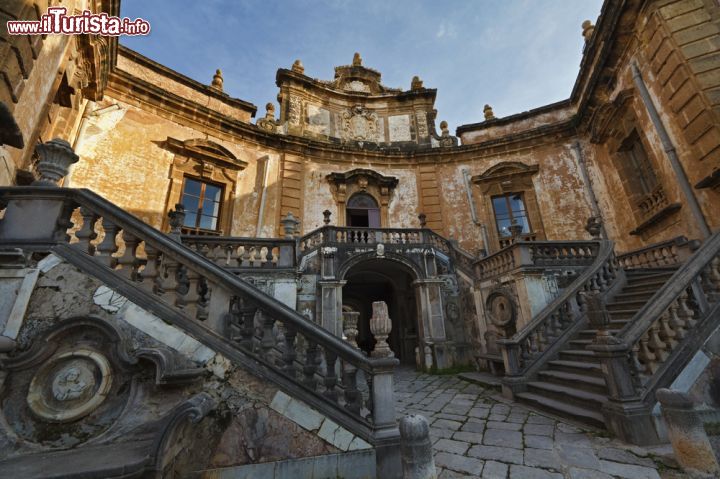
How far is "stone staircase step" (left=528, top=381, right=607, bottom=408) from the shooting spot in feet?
13.4

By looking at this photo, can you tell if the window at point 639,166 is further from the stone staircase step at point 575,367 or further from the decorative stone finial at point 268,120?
the decorative stone finial at point 268,120

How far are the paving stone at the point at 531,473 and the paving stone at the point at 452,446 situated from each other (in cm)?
59

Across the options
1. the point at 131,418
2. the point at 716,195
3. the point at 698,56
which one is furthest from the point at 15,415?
the point at 698,56

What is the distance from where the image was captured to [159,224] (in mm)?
9625

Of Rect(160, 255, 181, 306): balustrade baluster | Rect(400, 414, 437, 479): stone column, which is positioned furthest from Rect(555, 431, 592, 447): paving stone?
Rect(160, 255, 181, 306): balustrade baluster

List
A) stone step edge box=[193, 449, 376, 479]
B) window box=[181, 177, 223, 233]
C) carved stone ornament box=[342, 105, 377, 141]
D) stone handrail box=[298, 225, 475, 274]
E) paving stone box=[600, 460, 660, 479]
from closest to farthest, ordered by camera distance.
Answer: stone step edge box=[193, 449, 376, 479], paving stone box=[600, 460, 660, 479], stone handrail box=[298, 225, 475, 274], window box=[181, 177, 223, 233], carved stone ornament box=[342, 105, 377, 141]

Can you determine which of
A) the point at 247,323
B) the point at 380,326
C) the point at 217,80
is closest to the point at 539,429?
the point at 380,326

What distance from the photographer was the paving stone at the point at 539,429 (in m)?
3.76

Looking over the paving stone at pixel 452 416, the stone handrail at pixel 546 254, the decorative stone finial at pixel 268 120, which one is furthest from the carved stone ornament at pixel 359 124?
the paving stone at pixel 452 416

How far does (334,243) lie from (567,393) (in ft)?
21.8

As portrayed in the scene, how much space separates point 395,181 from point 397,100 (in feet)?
17.0

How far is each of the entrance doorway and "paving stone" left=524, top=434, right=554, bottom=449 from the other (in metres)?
6.27

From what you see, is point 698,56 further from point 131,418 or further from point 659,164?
point 131,418

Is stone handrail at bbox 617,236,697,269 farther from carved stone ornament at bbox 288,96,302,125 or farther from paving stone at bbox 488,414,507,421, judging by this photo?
carved stone ornament at bbox 288,96,302,125
